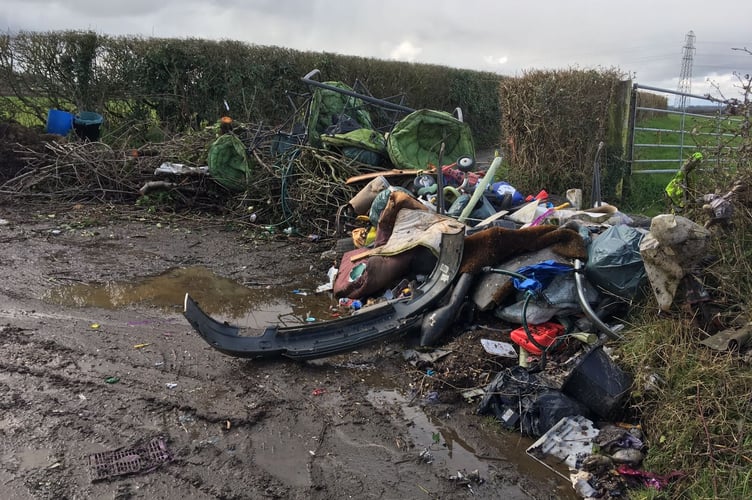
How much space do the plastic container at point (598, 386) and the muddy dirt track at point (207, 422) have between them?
46cm

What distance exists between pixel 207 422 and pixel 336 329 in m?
1.30

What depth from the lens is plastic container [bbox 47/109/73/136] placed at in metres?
10.4

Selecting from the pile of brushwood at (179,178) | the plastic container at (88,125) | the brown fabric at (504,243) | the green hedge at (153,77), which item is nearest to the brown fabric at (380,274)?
the brown fabric at (504,243)

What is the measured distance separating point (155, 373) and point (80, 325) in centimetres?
118

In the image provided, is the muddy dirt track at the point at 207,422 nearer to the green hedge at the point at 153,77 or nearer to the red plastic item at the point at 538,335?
the red plastic item at the point at 538,335

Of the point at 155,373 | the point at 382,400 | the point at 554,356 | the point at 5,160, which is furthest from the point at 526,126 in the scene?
the point at 5,160

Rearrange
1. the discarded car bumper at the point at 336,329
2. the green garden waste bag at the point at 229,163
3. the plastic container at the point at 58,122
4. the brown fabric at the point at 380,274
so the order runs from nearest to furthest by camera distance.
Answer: the discarded car bumper at the point at 336,329 < the brown fabric at the point at 380,274 < the green garden waste bag at the point at 229,163 < the plastic container at the point at 58,122

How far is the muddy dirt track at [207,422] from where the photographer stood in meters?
2.83

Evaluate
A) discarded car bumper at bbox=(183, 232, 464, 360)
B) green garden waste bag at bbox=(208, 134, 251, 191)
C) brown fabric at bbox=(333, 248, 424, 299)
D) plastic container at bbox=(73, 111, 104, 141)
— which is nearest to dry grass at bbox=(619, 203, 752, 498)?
discarded car bumper at bbox=(183, 232, 464, 360)

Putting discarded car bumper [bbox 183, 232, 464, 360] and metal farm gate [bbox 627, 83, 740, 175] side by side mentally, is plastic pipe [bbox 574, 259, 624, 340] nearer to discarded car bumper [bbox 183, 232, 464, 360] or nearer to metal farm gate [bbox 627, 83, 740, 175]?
discarded car bumper [bbox 183, 232, 464, 360]

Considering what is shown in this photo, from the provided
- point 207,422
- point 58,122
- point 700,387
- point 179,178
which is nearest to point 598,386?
point 700,387

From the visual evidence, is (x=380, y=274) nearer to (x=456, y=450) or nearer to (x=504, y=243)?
(x=504, y=243)

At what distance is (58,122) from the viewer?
10391 mm

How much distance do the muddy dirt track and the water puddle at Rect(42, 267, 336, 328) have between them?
108 millimetres
